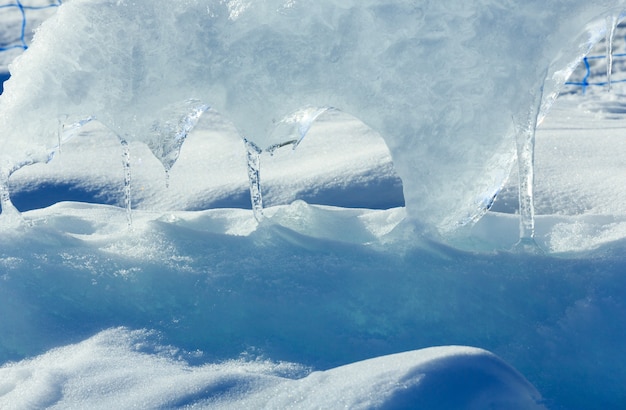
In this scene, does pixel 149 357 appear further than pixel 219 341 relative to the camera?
No

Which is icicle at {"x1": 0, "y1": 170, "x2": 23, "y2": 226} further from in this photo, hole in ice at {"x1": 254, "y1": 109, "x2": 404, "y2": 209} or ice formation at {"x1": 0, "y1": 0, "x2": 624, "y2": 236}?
hole in ice at {"x1": 254, "y1": 109, "x2": 404, "y2": 209}

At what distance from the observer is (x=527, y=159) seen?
194 centimetres

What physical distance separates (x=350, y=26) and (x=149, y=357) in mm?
977

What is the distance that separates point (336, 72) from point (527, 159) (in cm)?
54

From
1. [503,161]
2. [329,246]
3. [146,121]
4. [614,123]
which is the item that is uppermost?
[146,121]

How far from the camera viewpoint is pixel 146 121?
6.95 ft

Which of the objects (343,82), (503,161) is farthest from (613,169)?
(343,82)

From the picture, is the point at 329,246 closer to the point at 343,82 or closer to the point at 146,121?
the point at 343,82

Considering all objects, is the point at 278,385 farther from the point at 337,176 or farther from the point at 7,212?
the point at 337,176

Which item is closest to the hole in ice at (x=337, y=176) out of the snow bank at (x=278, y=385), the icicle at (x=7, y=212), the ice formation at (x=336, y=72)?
the ice formation at (x=336, y=72)

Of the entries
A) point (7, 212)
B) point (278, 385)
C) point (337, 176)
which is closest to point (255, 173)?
point (7, 212)

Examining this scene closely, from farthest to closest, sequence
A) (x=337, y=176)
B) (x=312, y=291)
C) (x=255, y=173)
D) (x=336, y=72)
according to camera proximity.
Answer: (x=337, y=176) → (x=255, y=173) → (x=336, y=72) → (x=312, y=291)

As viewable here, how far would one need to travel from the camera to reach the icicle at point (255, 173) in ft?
6.94

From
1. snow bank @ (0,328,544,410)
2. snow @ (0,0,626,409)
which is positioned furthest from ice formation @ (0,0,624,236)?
snow bank @ (0,328,544,410)
